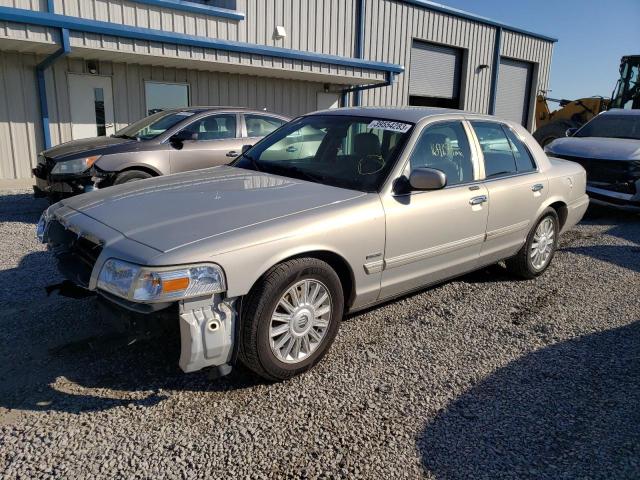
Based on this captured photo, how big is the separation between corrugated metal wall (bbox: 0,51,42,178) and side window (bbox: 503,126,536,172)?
9913 mm

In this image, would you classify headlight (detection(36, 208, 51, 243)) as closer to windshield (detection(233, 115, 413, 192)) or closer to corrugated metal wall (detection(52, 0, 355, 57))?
windshield (detection(233, 115, 413, 192))

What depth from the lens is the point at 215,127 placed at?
7730 mm

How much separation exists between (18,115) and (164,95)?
125 inches

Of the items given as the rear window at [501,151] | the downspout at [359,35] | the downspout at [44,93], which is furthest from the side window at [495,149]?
the downspout at [359,35]

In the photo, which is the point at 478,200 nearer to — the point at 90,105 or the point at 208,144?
the point at 208,144

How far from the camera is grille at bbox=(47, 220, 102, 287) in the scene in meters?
2.93

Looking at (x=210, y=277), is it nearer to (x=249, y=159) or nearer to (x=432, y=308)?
(x=249, y=159)

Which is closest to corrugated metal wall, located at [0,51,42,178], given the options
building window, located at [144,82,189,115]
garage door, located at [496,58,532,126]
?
building window, located at [144,82,189,115]

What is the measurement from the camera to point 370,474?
238cm

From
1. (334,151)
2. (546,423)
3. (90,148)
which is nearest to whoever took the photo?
(546,423)

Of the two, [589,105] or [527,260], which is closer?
[527,260]

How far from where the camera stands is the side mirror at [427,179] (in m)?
3.46

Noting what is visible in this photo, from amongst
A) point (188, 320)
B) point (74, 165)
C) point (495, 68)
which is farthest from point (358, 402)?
point (495, 68)

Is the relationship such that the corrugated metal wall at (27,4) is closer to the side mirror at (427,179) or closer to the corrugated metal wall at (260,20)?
the corrugated metal wall at (260,20)
